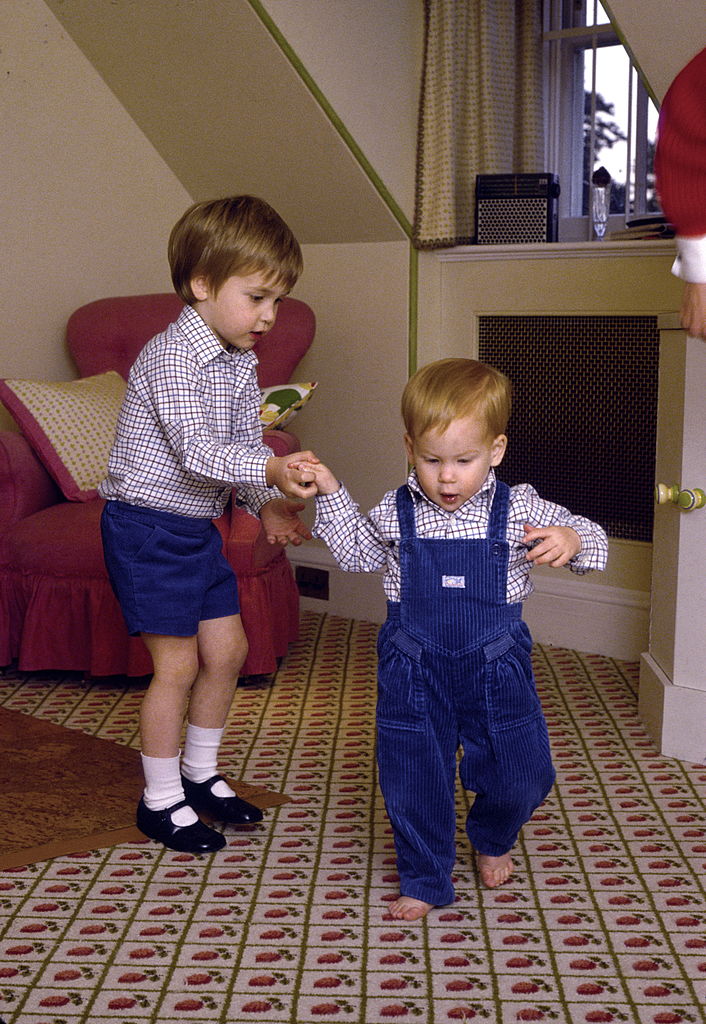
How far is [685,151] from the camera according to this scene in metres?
1.52

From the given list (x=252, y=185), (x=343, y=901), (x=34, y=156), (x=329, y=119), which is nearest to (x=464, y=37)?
(x=329, y=119)

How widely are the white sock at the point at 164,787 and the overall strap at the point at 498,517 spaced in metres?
0.71

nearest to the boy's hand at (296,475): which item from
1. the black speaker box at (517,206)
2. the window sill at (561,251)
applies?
the window sill at (561,251)

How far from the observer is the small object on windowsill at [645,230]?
301 cm

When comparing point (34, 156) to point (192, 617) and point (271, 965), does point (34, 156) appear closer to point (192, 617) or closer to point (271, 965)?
point (192, 617)

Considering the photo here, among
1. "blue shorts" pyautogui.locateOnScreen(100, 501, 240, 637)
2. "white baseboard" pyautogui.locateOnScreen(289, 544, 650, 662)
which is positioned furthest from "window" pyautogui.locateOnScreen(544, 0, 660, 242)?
"blue shorts" pyautogui.locateOnScreen(100, 501, 240, 637)

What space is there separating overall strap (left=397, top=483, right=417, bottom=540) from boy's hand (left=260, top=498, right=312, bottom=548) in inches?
11.7

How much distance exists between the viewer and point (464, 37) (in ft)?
10.7

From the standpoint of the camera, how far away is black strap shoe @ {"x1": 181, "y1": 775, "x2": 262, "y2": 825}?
2.10 meters

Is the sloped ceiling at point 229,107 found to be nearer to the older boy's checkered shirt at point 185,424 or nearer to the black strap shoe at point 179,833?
the older boy's checkered shirt at point 185,424

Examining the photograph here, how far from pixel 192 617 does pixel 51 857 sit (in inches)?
17.7

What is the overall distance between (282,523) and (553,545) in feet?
1.74

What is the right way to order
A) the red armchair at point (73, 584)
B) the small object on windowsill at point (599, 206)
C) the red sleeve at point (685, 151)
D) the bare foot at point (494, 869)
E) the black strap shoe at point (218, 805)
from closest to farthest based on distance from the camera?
the red sleeve at point (685, 151)
the bare foot at point (494, 869)
the black strap shoe at point (218, 805)
the red armchair at point (73, 584)
the small object on windowsill at point (599, 206)

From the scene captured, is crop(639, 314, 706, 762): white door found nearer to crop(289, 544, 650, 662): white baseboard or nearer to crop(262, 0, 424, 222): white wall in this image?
crop(289, 544, 650, 662): white baseboard
